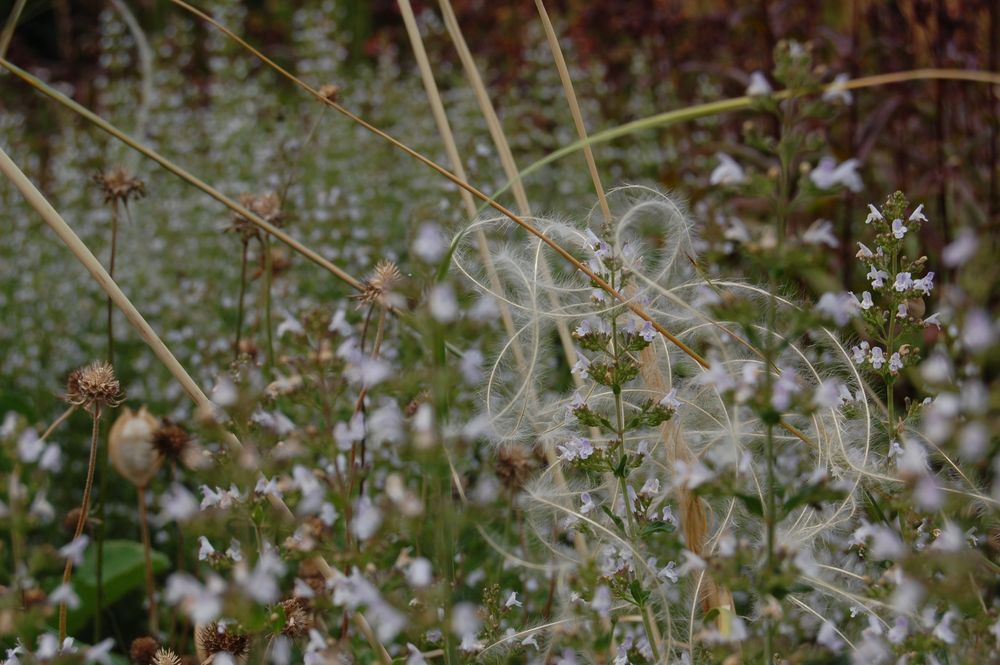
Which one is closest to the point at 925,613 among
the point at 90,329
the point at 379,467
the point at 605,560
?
the point at 605,560

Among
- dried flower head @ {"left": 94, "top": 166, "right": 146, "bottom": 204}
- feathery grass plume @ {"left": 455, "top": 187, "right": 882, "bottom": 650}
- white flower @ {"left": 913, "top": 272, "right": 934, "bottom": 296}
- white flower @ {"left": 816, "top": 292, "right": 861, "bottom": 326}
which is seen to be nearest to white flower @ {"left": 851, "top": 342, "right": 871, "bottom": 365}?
feathery grass plume @ {"left": 455, "top": 187, "right": 882, "bottom": 650}

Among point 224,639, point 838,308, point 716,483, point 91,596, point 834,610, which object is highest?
point 838,308

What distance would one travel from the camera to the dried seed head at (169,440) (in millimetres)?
2072

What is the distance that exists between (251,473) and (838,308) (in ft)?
2.28

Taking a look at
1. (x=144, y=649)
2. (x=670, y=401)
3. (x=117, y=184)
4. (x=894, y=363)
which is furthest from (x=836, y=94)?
(x=117, y=184)

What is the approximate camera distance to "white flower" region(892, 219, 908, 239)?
5.96 feet

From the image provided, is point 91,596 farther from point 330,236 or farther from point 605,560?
point 330,236

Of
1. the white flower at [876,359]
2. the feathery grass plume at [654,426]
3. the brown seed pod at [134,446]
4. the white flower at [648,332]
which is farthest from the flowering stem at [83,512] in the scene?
the white flower at [876,359]

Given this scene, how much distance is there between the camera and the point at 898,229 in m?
1.82

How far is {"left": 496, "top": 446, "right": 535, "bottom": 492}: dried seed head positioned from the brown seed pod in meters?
0.68

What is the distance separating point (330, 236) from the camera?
4559mm

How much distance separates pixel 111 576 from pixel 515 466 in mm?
1162

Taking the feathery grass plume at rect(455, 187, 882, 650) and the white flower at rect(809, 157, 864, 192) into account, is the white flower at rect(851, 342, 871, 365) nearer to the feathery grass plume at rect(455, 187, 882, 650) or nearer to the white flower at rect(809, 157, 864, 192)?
the feathery grass plume at rect(455, 187, 882, 650)

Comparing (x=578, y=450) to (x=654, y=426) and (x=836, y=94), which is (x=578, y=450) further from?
(x=836, y=94)
